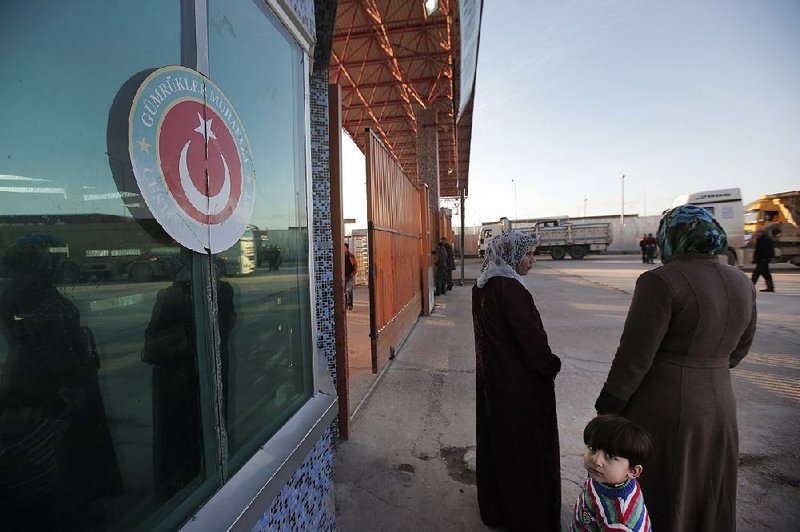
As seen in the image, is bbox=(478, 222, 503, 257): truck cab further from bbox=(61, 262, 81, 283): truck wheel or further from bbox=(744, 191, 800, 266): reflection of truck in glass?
bbox=(61, 262, 81, 283): truck wheel

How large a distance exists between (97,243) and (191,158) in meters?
0.36

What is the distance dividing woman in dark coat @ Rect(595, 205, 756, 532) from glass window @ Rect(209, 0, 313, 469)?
4.71 feet

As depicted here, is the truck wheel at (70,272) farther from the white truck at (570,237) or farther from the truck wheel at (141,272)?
the white truck at (570,237)

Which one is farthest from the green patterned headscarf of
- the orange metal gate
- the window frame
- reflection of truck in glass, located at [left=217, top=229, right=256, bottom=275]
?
the orange metal gate

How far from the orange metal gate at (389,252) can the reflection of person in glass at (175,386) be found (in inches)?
123

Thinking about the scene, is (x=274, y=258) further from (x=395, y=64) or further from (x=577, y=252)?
(x=577, y=252)

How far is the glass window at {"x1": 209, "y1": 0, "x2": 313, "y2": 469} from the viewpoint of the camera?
1362 mm

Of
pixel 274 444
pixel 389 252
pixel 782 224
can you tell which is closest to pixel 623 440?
pixel 274 444

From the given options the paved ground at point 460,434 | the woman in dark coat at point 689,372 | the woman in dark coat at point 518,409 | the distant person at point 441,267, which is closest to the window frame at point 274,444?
the woman in dark coat at point 518,409

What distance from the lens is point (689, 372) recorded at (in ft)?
5.35

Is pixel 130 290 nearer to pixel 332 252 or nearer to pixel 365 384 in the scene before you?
pixel 332 252

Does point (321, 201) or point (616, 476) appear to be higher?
point (321, 201)

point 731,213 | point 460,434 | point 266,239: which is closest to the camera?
point 266,239

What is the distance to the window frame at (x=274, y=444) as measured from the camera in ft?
3.72
